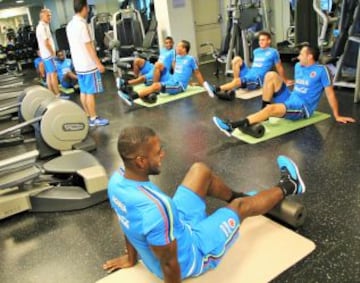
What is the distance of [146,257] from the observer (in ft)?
5.09

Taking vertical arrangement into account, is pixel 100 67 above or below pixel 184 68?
above

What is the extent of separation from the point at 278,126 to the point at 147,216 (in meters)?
2.59

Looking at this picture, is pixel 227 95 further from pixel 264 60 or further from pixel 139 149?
pixel 139 149

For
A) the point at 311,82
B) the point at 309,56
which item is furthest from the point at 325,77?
the point at 309,56

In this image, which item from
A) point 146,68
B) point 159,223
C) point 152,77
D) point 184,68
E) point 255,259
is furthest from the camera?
point 146,68

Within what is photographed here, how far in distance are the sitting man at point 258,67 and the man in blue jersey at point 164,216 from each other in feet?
9.89

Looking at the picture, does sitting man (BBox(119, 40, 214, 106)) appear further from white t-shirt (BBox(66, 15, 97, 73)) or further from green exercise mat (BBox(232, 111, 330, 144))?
green exercise mat (BBox(232, 111, 330, 144))

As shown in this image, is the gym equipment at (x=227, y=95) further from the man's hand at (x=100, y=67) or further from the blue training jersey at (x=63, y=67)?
the blue training jersey at (x=63, y=67)

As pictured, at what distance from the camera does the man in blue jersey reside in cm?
133

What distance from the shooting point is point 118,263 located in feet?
6.24

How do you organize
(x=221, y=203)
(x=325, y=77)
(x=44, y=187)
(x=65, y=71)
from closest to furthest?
(x=221, y=203), (x=44, y=187), (x=325, y=77), (x=65, y=71)

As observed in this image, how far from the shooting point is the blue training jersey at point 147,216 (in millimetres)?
1305

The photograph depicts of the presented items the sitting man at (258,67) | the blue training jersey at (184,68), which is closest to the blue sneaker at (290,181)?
the sitting man at (258,67)

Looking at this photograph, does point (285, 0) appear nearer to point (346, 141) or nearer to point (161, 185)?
point (346, 141)
